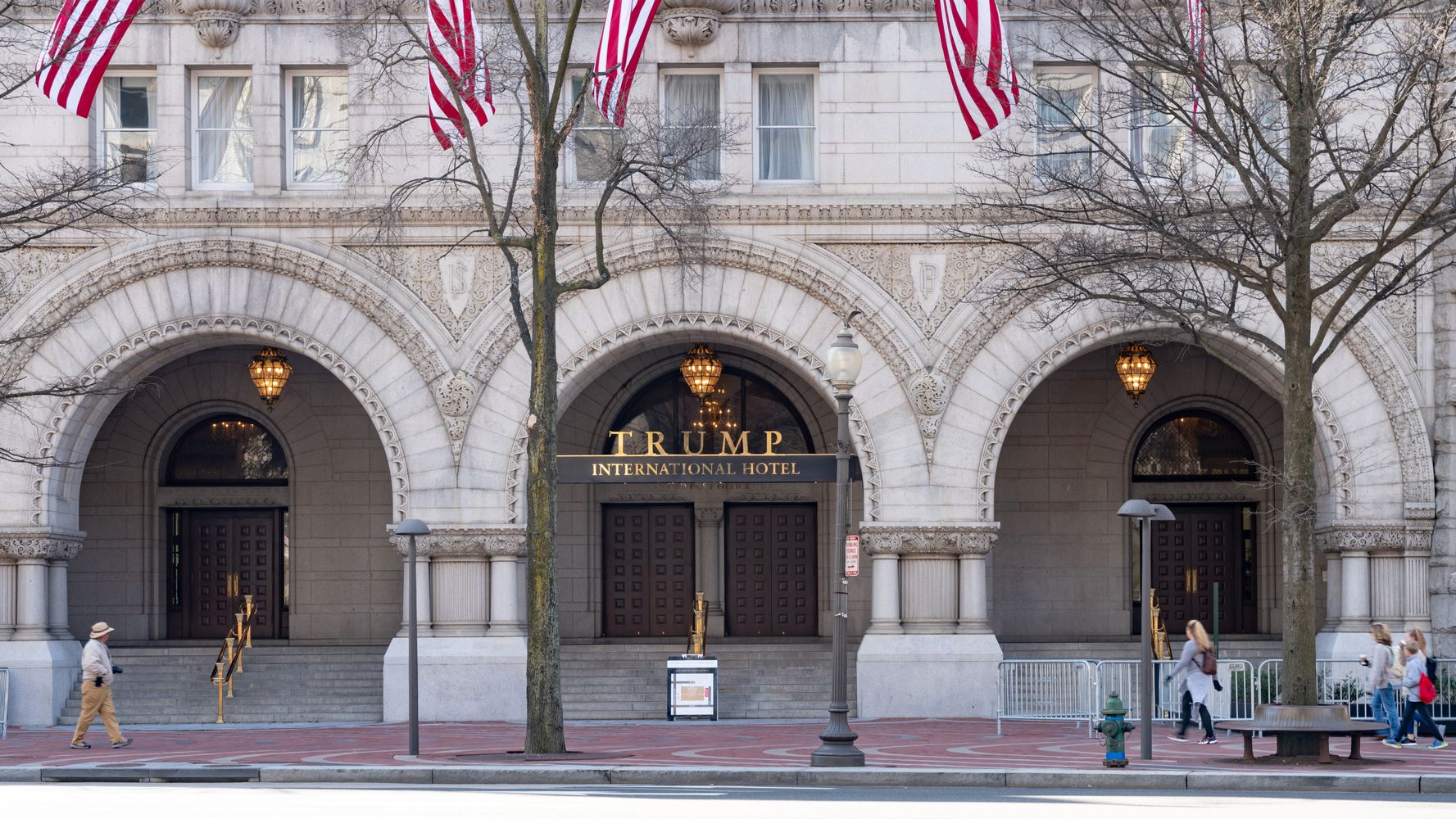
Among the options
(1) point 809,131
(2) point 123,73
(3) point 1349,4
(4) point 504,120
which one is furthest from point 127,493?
(3) point 1349,4

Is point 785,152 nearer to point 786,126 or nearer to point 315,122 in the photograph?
point 786,126

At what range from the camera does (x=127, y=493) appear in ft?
107

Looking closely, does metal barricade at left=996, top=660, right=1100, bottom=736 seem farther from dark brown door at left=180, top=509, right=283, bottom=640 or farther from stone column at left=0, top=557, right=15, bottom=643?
stone column at left=0, top=557, right=15, bottom=643

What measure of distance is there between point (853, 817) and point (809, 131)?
49.6 feet

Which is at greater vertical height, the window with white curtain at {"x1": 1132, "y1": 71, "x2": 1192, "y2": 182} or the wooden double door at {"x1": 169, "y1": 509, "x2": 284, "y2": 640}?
the window with white curtain at {"x1": 1132, "y1": 71, "x2": 1192, "y2": 182}

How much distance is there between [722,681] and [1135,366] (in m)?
7.69

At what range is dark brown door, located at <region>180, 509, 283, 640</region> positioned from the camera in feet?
109

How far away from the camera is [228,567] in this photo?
109ft

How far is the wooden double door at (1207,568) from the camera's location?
1293 inches

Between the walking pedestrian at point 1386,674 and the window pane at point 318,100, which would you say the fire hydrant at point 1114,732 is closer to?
the walking pedestrian at point 1386,674

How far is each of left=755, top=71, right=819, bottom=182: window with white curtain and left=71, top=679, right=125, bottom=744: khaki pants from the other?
11316mm

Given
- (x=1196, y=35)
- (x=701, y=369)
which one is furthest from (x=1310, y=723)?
(x=701, y=369)

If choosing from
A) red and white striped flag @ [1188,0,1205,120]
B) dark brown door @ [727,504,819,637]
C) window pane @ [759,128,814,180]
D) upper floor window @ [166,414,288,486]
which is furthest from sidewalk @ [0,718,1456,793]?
window pane @ [759,128,814,180]

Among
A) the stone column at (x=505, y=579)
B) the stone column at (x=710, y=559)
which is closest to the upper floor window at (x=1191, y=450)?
the stone column at (x=710, y=559)
